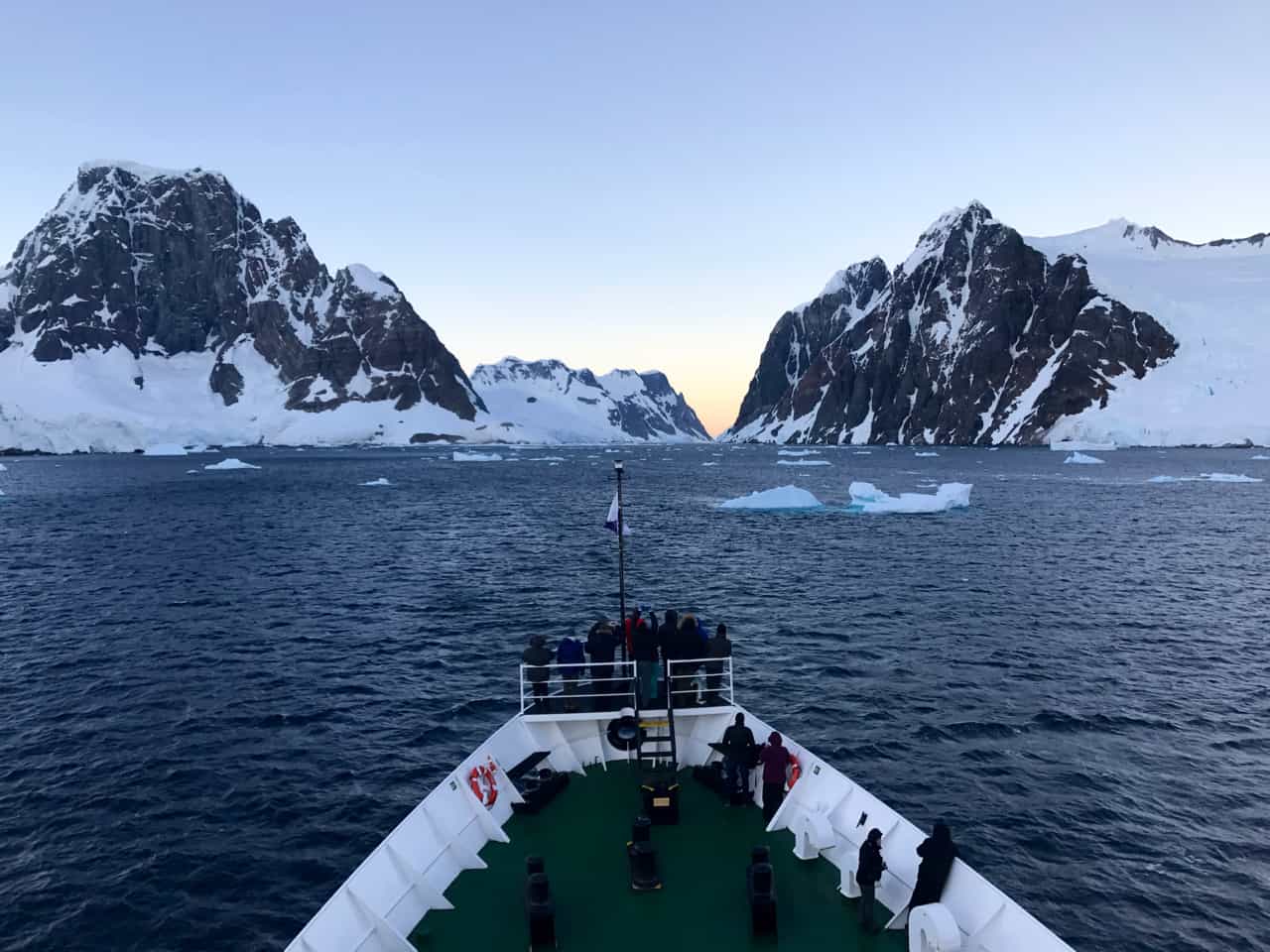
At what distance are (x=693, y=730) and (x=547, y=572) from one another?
38557mm

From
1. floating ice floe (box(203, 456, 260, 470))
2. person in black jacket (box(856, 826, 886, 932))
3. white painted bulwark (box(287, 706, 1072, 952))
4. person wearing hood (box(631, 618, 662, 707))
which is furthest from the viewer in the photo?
Answer: floating ice floe (box(203, 456, 260, 470))

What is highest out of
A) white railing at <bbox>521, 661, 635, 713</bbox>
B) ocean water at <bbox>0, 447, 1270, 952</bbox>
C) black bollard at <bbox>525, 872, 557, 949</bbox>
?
white railing at <bbox>521, 661, 635, 713</bbox>

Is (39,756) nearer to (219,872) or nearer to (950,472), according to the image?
(219,872)

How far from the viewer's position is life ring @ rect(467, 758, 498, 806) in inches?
585

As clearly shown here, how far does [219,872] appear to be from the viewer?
59.4 feet

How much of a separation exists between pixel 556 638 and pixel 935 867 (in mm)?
27919

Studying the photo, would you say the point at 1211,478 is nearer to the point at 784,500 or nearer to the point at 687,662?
the point at 784,500

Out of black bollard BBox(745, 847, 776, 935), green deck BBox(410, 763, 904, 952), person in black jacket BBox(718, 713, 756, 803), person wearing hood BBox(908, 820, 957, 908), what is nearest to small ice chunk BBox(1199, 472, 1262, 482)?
person in black jacket BBox(718, 713, 756, 803)

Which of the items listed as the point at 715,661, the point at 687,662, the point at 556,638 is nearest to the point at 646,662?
the point at 687,662

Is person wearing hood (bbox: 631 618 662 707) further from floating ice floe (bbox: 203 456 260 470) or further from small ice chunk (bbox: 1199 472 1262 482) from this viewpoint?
floating ice floe (bbox: 203 456 260 470)

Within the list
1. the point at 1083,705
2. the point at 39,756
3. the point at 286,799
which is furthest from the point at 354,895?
the point at 1083,705

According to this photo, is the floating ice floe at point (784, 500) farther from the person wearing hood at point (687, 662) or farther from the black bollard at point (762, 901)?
the black bollard at point (762, 901)

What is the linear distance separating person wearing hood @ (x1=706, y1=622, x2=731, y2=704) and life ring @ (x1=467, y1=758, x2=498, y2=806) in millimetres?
4736

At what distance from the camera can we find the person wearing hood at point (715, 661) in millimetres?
17609
